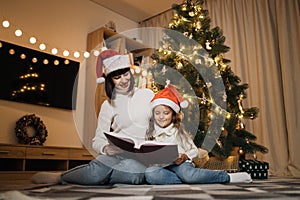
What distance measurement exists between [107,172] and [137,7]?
98.6 inches

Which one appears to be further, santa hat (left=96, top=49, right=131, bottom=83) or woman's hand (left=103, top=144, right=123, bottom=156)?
santa hat (left=96, top=49, right=131, bottom=83)

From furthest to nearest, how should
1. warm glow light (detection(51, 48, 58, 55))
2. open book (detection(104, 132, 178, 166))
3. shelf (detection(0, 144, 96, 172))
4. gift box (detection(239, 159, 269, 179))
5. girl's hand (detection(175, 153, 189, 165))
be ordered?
warm glow light (detection(51, 48, 58, 55)) < shelf (detection(0, 144, 96, 172)) < gift box (detection(239, 159, 269, 179)) < girl's hand (detection(175, 153, 189, 165)) < open book (detection(104, 132, 178, 166))

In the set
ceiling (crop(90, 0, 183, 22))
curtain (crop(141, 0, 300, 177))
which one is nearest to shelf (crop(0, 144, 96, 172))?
curtain (crop(141, 0, 300, 177))

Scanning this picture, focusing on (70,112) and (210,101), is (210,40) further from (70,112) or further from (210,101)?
(70,112)

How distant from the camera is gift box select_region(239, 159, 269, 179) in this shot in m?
1.85

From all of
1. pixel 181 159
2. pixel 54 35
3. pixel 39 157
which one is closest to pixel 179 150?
pixel 181 159

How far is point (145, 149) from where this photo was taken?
3.98ft

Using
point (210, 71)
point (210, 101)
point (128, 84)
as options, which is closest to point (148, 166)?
point (128, 84)

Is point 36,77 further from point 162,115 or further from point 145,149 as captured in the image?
point 145,149

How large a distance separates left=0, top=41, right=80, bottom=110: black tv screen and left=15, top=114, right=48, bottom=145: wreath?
157 millimetres

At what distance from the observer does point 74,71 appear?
2811mm

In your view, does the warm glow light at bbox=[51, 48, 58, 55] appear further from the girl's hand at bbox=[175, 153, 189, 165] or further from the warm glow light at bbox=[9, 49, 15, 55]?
the girl's hand at bbox=[175, 153, 189, 165]

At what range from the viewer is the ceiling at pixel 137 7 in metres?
3.23

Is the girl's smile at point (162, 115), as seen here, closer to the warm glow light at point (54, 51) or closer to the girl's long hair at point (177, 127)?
the girl's long hair at point (177, 127)
